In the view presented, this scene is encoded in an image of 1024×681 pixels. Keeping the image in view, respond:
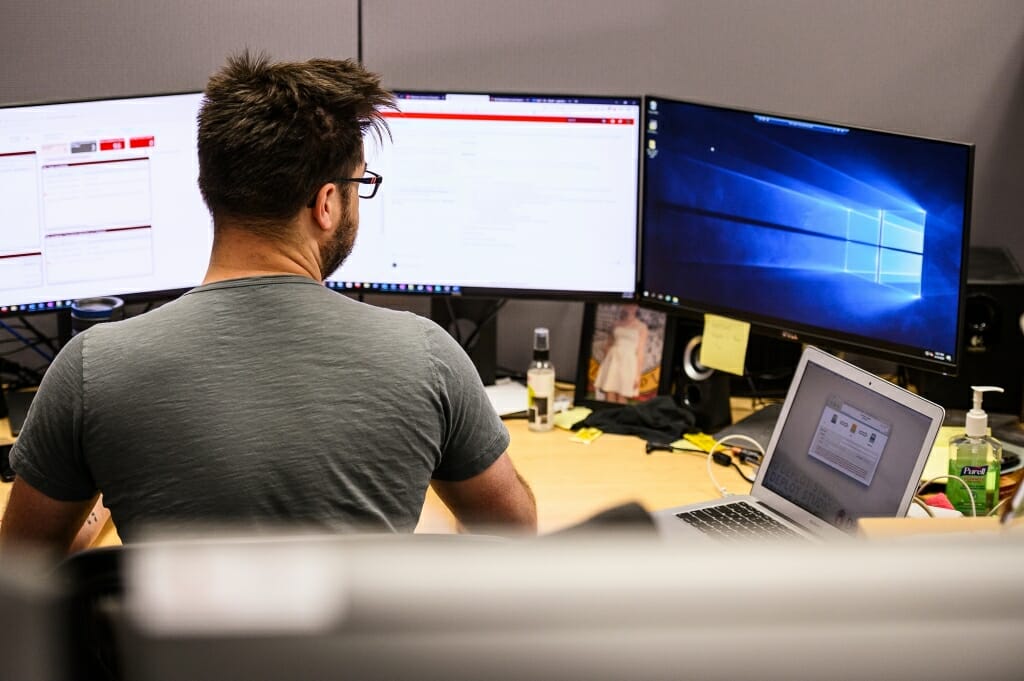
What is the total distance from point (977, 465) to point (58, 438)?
1.18 metres

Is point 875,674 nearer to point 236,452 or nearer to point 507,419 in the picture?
point 236,452

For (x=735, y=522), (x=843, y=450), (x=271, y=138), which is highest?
(x=271, y=138)

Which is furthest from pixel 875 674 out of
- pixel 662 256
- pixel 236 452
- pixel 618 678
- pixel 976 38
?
pixel 976 38

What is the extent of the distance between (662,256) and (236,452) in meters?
1.06

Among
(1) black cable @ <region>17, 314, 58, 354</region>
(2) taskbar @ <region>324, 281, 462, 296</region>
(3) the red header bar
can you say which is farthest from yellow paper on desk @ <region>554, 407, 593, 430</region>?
(1) black cable @ <region>17, 314, 58, 354</region>

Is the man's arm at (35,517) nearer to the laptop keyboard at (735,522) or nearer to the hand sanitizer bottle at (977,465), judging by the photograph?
the laptop keyboard at (735,522)

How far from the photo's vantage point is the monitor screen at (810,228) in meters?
1.78

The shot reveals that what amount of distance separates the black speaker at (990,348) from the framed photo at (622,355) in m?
0.42

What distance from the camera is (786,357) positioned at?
213cm

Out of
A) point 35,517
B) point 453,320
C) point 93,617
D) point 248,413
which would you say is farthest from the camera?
point 453,320

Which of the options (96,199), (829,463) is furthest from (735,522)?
(96,199)

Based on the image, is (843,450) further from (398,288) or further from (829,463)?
(398,288)

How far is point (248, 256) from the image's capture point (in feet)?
4.30

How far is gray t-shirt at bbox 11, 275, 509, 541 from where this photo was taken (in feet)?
3.85
